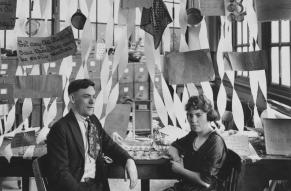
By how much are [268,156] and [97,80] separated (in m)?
4.32

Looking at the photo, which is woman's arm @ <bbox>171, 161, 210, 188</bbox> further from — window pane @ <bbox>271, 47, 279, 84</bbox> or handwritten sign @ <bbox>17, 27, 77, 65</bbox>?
window pane @ <bbox>271, 47, 279, 84</bbox>

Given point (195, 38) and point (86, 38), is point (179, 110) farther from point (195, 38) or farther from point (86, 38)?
point (86, 38)

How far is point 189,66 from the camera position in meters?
1.87

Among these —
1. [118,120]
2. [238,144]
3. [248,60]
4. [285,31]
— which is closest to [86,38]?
[118,120]

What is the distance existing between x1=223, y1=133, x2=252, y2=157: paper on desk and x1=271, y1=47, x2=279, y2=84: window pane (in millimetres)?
1923

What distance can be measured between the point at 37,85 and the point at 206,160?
875 millimetres

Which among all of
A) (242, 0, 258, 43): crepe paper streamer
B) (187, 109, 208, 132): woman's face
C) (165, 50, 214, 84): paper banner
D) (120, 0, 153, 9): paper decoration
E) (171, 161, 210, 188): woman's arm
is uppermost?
(120, 0, 153, 9): paper decoration

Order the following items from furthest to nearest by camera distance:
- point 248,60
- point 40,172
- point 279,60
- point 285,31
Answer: point 279,60 → point 285,31 → point 248,60 → point 40,172

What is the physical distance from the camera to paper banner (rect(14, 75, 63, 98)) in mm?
1855

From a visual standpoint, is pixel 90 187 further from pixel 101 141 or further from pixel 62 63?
pixel 62 63

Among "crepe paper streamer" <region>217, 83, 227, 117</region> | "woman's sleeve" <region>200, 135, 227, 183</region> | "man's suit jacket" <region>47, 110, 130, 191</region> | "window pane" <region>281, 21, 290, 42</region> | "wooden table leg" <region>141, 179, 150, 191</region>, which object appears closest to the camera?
"man's suit jacket" <region>47, 110, 130, 191</region>

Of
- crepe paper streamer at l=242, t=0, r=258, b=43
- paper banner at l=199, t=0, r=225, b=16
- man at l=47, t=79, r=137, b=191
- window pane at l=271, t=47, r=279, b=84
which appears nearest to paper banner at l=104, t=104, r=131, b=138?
man at l=47, t=79, r=137, b=191

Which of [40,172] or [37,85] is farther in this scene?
[37,85]

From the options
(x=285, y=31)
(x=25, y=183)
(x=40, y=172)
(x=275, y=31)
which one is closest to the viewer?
(x=40, y=172)
